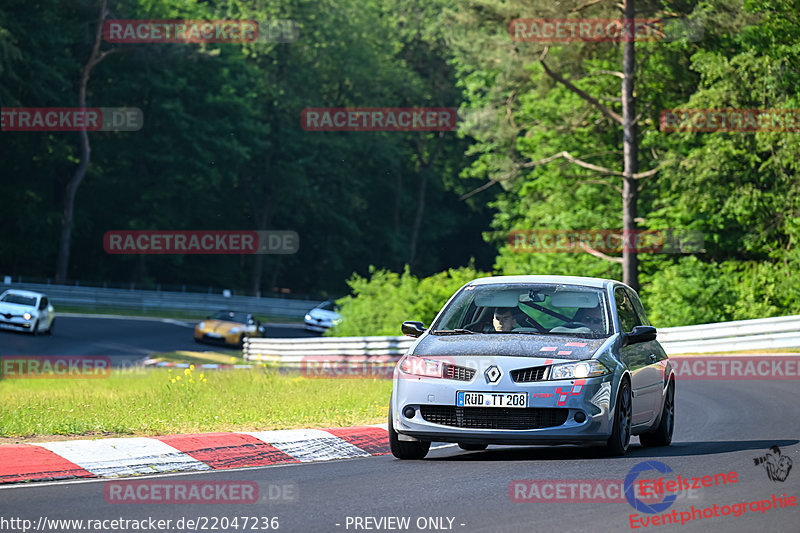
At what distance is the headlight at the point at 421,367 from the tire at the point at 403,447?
42 centimetres

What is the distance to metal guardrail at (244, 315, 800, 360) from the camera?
90.6 ft

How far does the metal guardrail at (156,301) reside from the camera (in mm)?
57250

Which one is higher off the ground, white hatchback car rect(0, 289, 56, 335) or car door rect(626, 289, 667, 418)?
car door rect(626, 289, 667, 418)

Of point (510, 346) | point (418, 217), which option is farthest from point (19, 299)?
point (418, 217)

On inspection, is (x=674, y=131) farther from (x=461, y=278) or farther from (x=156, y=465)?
(x=156, y=465)

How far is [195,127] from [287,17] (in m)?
13.8

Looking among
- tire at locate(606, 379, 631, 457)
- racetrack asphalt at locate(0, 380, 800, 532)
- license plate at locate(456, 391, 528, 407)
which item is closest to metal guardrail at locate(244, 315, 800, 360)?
racetrack asphalt at locate(0, 380, 800, 532)

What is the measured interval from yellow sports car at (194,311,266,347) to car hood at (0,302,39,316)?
20.2 feet
